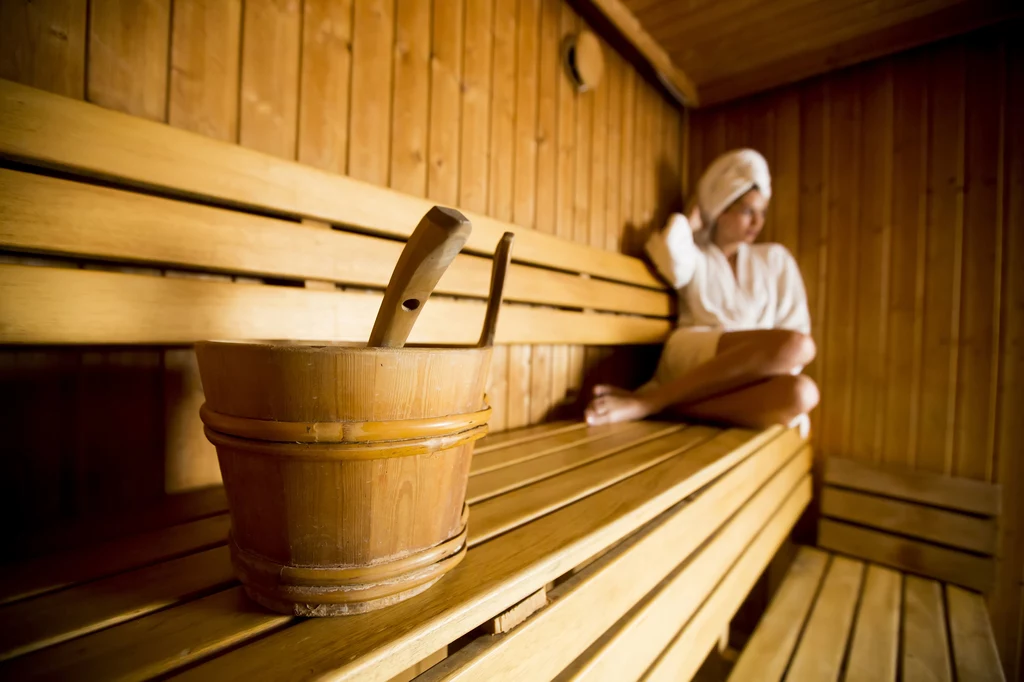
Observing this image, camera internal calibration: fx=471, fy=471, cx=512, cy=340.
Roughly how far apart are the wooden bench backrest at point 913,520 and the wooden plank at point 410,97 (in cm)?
265

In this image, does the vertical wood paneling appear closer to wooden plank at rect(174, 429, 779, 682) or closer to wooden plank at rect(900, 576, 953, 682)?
wooden plank at rect(174, 429, 779, 682)

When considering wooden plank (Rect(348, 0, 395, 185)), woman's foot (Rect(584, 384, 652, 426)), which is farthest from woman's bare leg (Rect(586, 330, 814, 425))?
wooden plank (Rect(348, 0, 395, 185))

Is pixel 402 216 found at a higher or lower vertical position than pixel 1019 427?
higher

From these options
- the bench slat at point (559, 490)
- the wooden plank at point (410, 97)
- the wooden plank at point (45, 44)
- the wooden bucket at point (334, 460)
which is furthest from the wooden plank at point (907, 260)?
the wooden plank at point (45, 44)

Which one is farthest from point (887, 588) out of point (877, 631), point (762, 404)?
point (762, 404)

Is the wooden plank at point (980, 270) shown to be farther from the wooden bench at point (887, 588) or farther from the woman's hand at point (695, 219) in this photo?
the woman's hand at point (695, 219)

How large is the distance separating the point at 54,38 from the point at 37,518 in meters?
0.90

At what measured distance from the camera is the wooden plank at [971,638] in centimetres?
156

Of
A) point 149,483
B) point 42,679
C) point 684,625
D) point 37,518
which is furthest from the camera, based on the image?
point 684,625

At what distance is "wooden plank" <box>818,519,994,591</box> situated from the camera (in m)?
2.19

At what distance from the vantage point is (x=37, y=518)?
2.90 ft

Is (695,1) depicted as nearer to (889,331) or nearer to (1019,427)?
(889,331)

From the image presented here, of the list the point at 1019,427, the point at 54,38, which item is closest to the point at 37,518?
the point at 54,38

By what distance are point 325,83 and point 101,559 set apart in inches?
46.5
